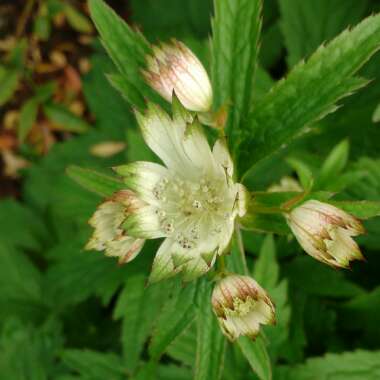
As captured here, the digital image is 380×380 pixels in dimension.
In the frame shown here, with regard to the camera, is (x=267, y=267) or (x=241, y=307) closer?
(x=241, y=307)

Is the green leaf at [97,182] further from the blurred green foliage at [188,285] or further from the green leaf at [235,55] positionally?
the green leaf at [235,55]

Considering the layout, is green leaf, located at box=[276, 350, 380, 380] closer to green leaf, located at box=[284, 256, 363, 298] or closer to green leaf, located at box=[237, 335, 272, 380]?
green leaf, located at box=[284, 256, 363, 298]

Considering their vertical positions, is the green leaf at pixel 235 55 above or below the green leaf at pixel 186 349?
above

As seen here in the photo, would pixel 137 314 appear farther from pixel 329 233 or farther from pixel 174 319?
pixel 329 233

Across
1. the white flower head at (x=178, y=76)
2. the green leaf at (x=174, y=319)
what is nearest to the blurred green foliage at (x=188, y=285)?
the green leaf at (x=174, y=319)

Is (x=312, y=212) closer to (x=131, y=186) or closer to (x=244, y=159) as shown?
(x=244, y=159)

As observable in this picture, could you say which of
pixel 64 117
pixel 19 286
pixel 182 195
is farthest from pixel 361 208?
pixel 64 117
